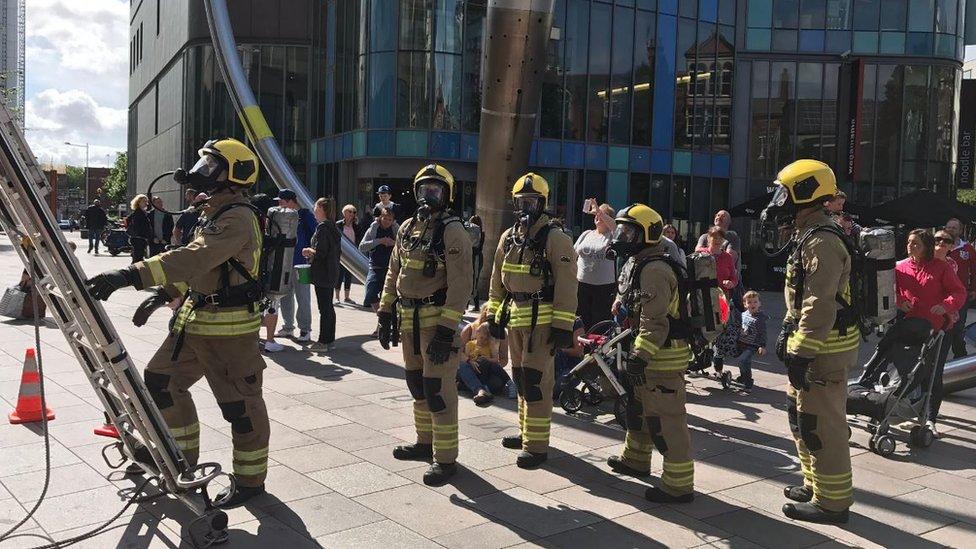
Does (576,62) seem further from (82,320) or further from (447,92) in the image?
(82,320)

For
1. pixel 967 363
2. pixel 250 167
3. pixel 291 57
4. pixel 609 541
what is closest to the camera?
pixel 609 541

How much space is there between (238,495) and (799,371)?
3.33 metres

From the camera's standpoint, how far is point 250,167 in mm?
5211

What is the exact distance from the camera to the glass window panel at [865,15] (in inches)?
990

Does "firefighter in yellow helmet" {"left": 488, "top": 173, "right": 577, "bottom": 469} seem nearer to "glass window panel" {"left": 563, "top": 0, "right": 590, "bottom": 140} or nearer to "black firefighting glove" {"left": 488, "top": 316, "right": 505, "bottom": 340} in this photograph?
"black firefighting glove" {"left": 488, "top": 316, "right": 505, "bottom": 340}

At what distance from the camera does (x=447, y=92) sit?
909 inches

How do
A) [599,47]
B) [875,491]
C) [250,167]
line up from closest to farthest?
[250,167], [875,491], [599,47]

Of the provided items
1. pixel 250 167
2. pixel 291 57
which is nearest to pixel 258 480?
pixel 250 167

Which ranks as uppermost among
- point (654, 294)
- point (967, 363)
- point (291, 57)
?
point (291, 57)

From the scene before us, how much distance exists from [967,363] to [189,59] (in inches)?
1246

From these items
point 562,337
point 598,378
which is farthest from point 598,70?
point 562,337

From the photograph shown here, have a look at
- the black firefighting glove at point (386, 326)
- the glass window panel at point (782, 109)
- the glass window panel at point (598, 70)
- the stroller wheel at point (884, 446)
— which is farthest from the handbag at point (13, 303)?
the glass window panel at point (782, 109)

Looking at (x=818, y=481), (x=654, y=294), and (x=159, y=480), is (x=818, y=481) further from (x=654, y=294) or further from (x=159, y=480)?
(x=159, y=480)

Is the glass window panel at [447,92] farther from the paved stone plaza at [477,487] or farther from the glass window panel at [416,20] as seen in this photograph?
the paved stone plaza at [477,487]
